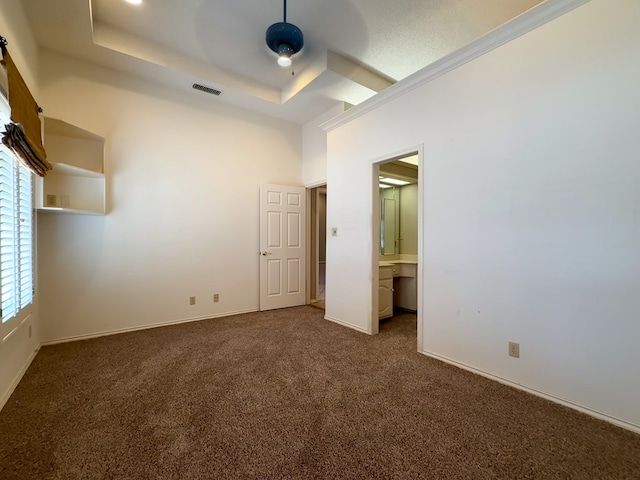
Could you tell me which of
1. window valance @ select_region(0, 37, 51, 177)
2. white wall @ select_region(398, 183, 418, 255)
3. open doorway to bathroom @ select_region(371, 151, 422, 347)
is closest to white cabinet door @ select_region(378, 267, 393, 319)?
open doorway to bathroom @ select_region(371, 151, 422, 347)

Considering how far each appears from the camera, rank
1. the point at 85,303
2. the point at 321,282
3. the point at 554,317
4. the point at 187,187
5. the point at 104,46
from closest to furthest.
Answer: the point at 554,317 → the point at 104,46 → the point at 85,303 → the point at 187,187 → the point at 321,282

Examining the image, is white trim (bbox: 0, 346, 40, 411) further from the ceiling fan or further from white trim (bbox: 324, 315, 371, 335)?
the ceiling fan

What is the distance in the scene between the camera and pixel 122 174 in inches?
136

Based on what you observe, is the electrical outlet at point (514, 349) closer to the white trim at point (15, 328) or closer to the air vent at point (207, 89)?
the white trim at point (15, 328)

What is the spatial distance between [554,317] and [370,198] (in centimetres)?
205

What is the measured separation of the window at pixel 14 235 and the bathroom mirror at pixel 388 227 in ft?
14.4

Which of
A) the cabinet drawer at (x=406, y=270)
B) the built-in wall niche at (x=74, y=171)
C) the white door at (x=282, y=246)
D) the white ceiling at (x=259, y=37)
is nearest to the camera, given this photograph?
the white ceiling at (x=259, y=37)

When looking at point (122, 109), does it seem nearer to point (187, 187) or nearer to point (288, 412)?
point (187, 187)

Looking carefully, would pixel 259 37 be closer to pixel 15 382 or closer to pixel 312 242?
pixel 312 242

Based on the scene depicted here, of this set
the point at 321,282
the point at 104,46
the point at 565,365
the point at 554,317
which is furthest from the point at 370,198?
the point at 321,282

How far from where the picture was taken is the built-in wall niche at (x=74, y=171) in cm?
296

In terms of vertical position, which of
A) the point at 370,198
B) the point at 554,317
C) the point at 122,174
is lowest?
the point at 554,317

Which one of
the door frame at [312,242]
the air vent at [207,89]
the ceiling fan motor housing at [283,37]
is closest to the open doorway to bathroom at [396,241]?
the door frame at [312,242]

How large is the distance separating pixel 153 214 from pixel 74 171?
901 mm
